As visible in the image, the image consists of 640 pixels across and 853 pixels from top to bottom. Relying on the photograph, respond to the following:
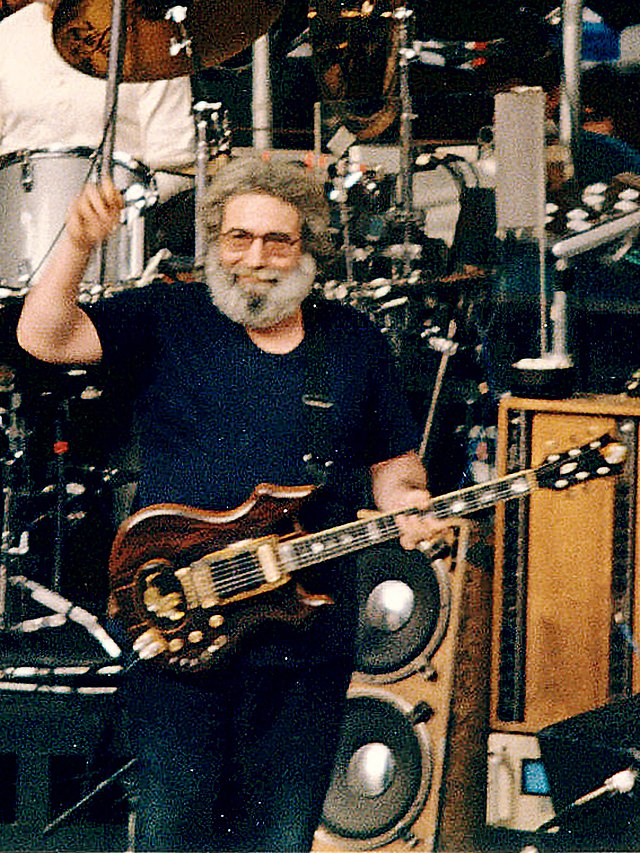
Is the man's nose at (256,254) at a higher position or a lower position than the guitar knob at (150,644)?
higher

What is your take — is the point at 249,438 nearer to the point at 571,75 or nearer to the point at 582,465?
the point at 582,465

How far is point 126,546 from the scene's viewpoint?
7.34 feet

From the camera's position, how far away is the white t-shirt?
11.2 ft

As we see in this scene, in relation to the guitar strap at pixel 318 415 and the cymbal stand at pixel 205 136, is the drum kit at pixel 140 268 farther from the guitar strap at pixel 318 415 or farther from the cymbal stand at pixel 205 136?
the guitar strap at pixel 318 415

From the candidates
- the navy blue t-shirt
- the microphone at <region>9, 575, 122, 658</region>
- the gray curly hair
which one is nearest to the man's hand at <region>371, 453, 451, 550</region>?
the navy blue t-shirt

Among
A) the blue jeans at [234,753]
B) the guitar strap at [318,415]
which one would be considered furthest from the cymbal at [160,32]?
the blue jeans at [234,753]

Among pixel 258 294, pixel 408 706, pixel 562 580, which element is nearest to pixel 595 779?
pixel 408 706

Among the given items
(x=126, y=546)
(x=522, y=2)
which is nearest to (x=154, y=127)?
(x=522, y=2)

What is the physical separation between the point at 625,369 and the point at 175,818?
7.43 ft

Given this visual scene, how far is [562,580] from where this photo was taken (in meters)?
2.95

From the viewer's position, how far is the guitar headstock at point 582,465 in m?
2.64

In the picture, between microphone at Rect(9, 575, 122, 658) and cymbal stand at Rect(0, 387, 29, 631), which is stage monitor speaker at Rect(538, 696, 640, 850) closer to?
microphone at Rect(9, 575, 122, 658)

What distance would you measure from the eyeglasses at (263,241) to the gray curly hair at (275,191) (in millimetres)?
44

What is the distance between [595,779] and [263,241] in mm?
1312
